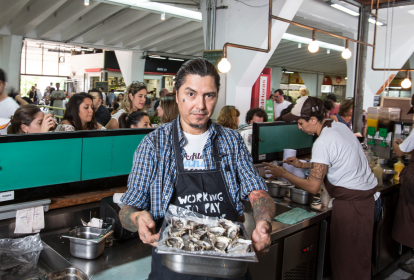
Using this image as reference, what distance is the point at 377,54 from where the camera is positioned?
8.92 meters

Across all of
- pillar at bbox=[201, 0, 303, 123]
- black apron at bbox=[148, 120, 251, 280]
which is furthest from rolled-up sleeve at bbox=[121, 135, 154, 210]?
pillar at bbox=[201, 0, 303, 123]

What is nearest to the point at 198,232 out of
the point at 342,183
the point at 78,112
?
the point at 342,183

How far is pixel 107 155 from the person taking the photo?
225cm

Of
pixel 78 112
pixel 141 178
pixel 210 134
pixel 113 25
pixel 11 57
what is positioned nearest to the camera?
pixel 141 178

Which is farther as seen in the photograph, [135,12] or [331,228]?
[135,12]

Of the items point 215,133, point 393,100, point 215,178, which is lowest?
point 215,178

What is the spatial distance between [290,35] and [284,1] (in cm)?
734

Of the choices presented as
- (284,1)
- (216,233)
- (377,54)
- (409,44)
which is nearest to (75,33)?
(284,1)

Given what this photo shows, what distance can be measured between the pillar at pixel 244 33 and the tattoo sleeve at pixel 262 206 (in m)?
4.75

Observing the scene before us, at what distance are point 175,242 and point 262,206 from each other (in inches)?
15.1

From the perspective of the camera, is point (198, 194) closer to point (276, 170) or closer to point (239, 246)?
point (239, 246)

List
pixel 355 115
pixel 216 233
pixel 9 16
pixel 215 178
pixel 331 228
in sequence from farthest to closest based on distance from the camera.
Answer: pixel 9 16 → pixel 355 115 → pixel 331 228 → pixel 215 178 → pixel 216 233

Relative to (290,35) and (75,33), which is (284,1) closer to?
(290,35)

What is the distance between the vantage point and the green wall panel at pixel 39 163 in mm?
1819
